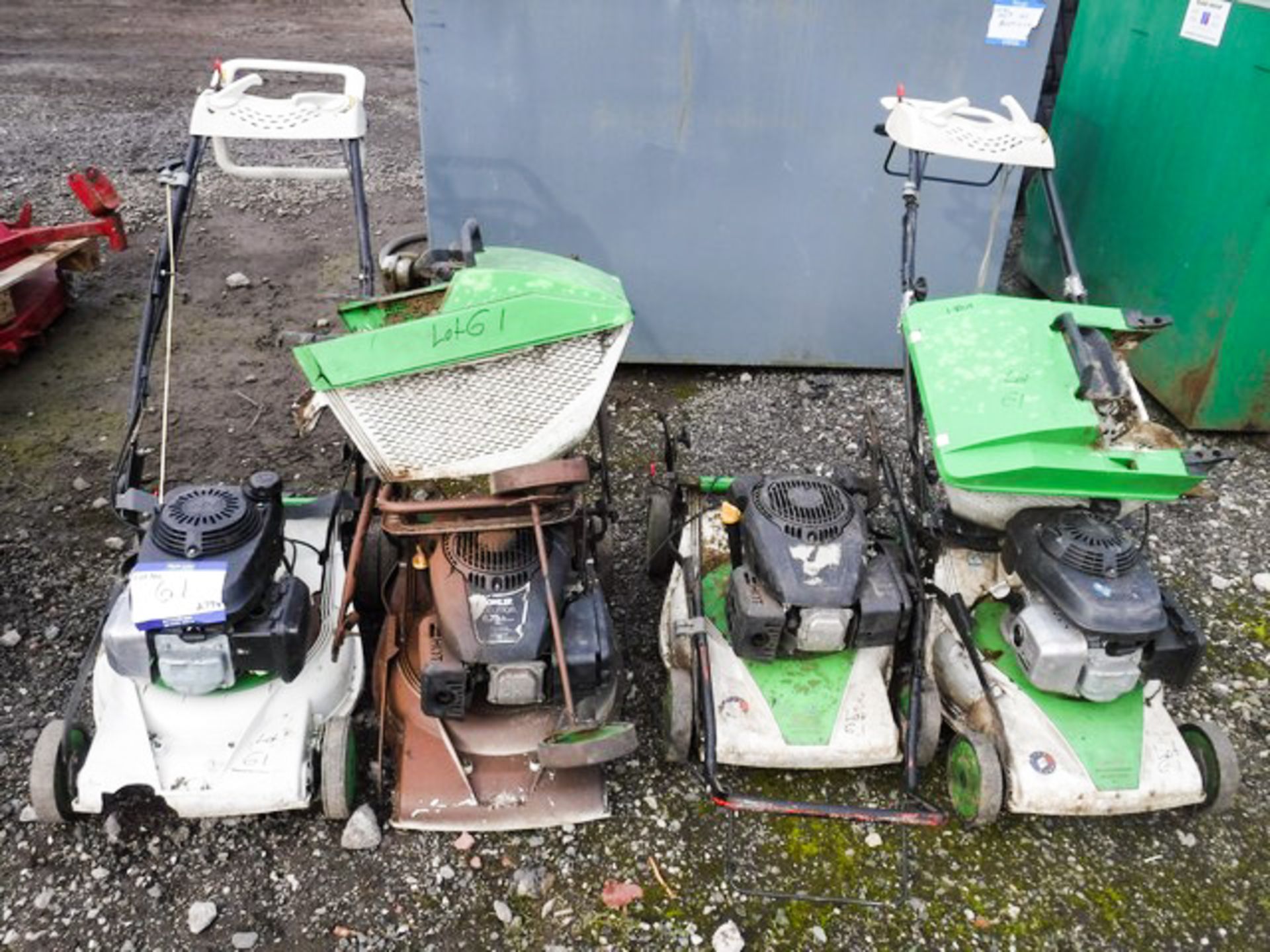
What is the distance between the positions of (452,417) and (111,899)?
1535 millimetres

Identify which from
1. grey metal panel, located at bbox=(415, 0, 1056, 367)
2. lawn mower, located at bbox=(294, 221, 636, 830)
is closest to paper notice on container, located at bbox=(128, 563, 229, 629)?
lawn mower, located at bbox=(294, 221, 636, 830)

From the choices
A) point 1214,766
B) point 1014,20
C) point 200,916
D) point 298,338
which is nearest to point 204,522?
point 298,338

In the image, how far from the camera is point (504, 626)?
8.83 feet

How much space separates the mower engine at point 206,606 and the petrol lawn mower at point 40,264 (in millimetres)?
2490

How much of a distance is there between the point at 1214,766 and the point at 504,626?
6.56 ft

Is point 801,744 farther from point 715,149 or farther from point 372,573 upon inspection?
point 715,149

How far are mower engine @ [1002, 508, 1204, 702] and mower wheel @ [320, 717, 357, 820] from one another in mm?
1905

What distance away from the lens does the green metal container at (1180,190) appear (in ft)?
14.0

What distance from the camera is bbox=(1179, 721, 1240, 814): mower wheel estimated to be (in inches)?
111

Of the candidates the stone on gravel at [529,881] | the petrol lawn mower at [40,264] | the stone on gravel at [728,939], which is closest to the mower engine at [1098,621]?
the stone on gravel at [728,939]

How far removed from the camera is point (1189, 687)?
3.44 metres

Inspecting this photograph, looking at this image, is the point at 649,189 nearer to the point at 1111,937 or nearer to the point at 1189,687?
the point at 1189,687

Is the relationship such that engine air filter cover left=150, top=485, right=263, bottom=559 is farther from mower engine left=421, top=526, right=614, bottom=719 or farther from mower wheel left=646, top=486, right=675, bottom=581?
mower wheel left=646, top=486, right=675, bottom=581

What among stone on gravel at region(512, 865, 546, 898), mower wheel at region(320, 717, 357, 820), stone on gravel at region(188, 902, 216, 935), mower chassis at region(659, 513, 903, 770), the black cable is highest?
the black cable
